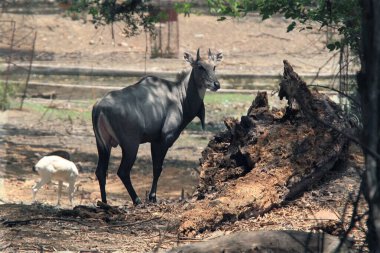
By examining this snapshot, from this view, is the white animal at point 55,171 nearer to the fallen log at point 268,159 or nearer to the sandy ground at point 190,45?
the fallen log at point 268,159

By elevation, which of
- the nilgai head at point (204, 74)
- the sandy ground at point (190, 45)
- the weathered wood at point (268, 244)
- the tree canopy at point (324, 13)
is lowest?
the sandy ground at point (190, 45)

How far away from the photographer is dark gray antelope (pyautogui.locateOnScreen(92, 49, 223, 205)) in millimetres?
11578

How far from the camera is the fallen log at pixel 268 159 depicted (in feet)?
28.5

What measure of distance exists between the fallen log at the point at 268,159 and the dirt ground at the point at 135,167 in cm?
13

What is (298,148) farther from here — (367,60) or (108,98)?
(367,60)

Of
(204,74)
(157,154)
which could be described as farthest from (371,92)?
(204,74)

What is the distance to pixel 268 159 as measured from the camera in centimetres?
929

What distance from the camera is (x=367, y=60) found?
17.1 ft

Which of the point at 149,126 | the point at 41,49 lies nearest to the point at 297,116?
the point at 149,126

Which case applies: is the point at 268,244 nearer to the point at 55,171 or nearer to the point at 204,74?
the point at 55,171

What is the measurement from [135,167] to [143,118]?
447 cm

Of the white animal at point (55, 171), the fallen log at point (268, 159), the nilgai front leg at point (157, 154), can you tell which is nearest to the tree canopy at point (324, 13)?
A: the fallen log at point (268, 159)

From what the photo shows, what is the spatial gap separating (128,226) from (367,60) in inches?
164

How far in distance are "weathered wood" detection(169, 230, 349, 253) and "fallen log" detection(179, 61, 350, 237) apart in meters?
2.12
